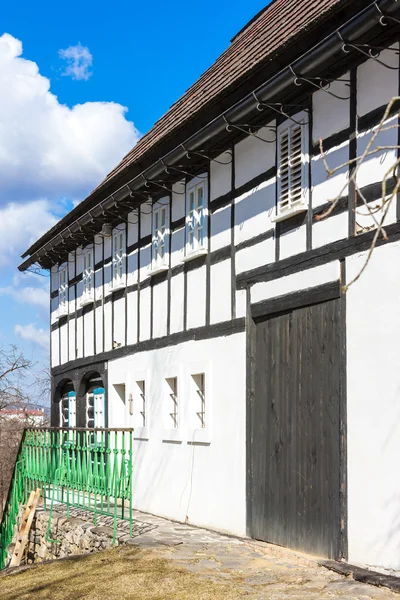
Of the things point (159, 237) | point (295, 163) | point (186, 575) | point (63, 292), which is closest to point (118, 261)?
point (159, 237)

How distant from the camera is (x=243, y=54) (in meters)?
12.6

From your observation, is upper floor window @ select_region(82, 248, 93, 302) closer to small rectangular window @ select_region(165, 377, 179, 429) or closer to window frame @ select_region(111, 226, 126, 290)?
window frame @ select_region(111, 226, 126, 290)

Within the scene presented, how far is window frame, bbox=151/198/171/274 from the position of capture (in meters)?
13.4

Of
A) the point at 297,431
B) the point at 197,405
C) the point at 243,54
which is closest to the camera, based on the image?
the point at 297,431

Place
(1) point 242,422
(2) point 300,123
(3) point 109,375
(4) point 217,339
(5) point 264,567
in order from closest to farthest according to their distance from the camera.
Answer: (5) point 264,567, (2) point 300,123, (1) point 242,422, (4) point 217,339, (3) point 109,375

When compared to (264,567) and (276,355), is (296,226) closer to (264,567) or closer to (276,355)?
(276,355)

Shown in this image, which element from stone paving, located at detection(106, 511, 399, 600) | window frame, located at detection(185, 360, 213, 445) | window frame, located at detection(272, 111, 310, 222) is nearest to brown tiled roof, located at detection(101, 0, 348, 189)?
window frame, located at detection(272, 111, 310, 222)

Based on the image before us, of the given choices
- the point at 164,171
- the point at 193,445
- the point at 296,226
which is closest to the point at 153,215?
the point at 164,171

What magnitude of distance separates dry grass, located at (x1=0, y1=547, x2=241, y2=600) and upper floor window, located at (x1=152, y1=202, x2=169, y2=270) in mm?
5532

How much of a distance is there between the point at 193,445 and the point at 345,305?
4.38 m

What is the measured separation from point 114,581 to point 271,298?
11.8 feet

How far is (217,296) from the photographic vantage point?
1140 cm

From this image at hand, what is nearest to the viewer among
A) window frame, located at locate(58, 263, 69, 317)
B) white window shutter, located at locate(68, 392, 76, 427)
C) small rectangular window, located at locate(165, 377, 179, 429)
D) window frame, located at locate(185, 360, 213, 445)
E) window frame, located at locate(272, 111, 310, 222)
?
window frame, located at locate(272, 111, 310, 222)

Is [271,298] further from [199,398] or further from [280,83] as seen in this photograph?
[199,398]
